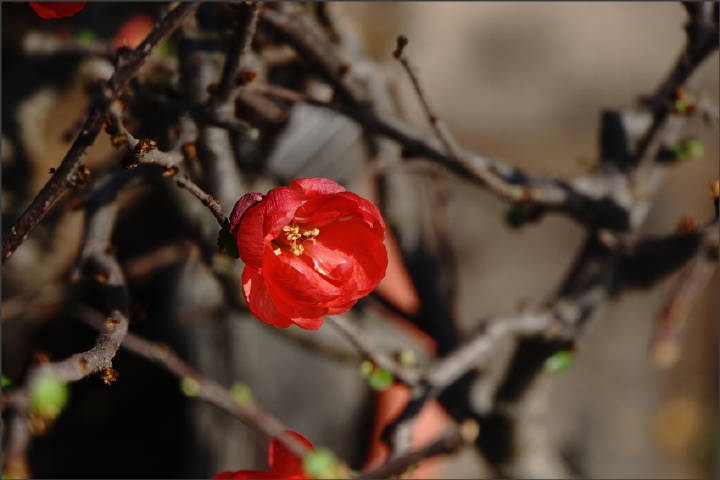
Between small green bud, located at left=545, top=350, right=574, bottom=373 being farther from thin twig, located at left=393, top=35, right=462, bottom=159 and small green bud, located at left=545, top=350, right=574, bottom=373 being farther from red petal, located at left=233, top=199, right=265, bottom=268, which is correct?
red petal, located at left=233, top=199, right=265, bottom=268

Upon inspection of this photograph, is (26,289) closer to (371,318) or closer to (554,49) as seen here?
(371,318)

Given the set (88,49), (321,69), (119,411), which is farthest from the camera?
(119,411)

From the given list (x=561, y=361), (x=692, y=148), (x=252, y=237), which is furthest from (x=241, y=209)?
(x=692, y=148)

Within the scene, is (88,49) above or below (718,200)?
above

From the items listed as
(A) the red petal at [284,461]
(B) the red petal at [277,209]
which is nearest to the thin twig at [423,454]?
(A) the red petal at [284,461]

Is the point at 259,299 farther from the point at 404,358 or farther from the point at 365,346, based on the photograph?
the point at 404,358

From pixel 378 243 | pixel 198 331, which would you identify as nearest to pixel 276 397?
pixel 198 331

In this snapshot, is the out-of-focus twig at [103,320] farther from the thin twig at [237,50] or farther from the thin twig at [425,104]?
the thin twig at [425,104]
